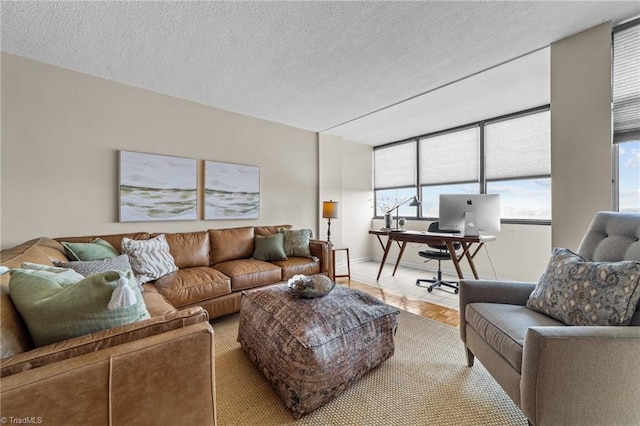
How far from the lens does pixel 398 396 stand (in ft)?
4.79

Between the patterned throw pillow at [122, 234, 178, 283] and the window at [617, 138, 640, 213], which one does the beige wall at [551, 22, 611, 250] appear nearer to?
the window at [617, 138, 640, 213]

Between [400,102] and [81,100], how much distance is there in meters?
3.53

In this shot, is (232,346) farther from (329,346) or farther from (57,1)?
(57,1)

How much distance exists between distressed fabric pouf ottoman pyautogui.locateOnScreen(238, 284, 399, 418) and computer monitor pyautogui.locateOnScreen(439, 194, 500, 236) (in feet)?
5.94

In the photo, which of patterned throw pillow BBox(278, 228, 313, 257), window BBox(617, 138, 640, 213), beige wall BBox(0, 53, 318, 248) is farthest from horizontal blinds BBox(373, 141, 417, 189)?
beige wall BBox(0, 53, 318, 248)

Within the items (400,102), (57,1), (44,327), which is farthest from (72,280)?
(400,102)

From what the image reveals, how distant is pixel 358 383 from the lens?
Answer: 1566 millimetres

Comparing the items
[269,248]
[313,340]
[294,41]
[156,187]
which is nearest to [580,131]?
[294,41]

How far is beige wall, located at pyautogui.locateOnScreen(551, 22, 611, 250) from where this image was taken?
6.21ft

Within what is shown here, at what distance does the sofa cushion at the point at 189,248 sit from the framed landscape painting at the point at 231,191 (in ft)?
1.53

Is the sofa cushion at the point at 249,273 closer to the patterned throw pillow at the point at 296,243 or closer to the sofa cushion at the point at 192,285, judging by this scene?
the sofa cushion at the point at 192,285

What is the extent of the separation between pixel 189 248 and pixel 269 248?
882mm

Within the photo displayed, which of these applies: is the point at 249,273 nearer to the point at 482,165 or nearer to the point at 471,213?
the point at 471,213

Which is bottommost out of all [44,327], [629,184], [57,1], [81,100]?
[44,327]
